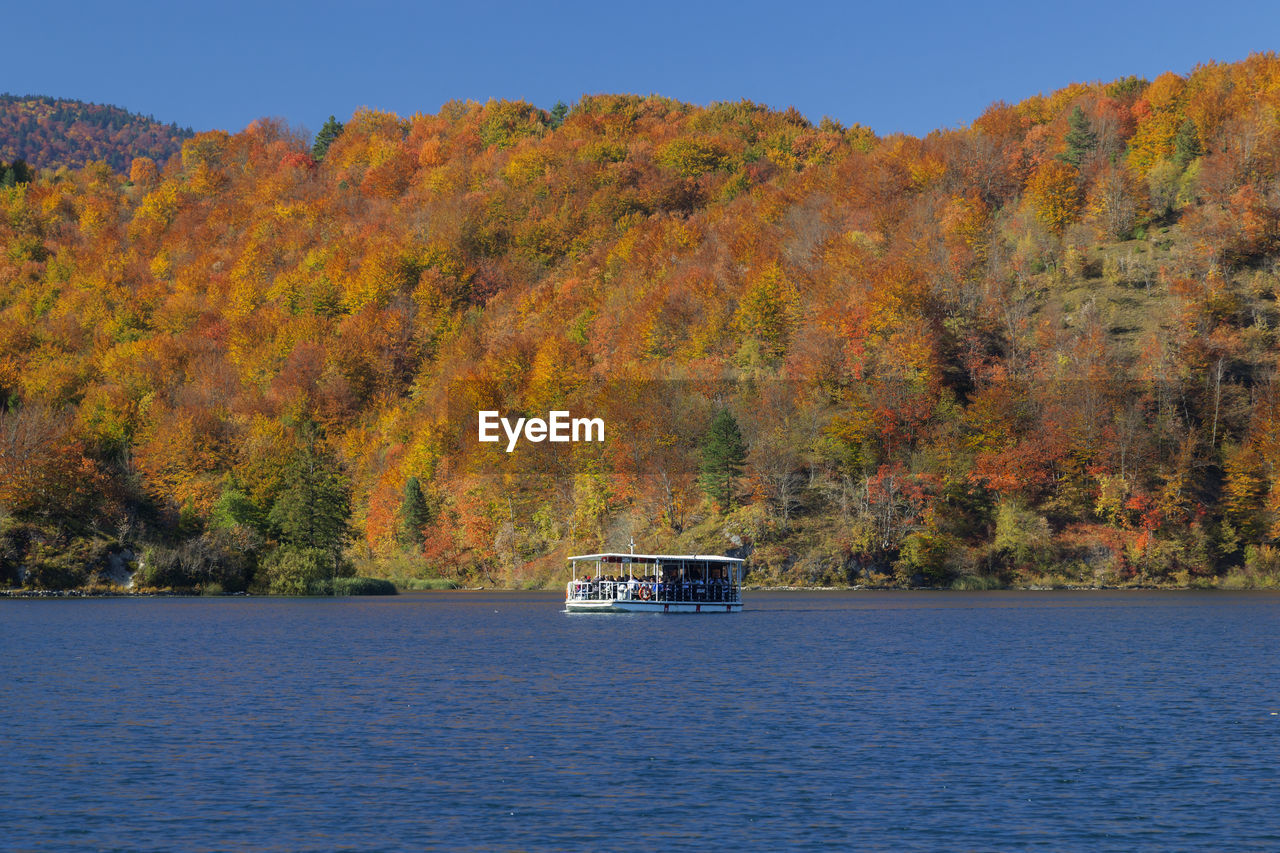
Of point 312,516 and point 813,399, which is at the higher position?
point 813,399

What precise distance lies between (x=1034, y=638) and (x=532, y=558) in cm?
7495

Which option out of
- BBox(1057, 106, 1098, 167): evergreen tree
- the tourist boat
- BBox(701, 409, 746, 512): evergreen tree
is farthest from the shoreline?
BBox(1057, 106, 1098, 167): evergreen tree

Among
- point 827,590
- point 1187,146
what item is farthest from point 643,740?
point 1187,146

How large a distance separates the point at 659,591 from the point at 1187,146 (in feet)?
358

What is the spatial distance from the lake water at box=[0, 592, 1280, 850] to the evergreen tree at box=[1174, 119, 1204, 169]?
109 meters

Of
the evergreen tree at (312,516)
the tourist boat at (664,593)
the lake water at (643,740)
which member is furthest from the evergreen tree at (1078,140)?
the lake water at (643,740)

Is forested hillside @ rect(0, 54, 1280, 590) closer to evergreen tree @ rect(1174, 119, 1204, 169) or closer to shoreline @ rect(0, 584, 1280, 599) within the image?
evergreen tree @ rect(1174, 119, 1204, 169)

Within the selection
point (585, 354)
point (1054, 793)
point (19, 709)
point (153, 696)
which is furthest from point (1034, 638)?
point (585, 354)

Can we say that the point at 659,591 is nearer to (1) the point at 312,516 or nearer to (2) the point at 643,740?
(1) the point at 312,516

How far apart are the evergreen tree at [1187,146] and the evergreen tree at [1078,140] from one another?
12206 millimetres

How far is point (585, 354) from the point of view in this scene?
164m

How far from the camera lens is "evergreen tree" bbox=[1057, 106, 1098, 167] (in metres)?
174

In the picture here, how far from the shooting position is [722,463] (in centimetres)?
12294

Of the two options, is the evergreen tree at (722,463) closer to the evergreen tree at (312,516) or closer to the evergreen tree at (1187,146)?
the evergreen tree at (312,516)
